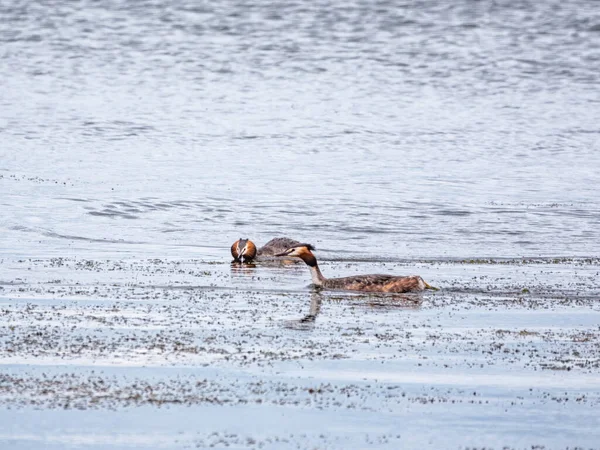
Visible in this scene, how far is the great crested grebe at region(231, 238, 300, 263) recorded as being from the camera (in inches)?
795

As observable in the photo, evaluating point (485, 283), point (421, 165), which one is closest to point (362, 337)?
point (485, 283)

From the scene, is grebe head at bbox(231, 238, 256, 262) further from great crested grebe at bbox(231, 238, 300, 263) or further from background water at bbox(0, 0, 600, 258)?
background water at bbox(0, 0, 600, 258)

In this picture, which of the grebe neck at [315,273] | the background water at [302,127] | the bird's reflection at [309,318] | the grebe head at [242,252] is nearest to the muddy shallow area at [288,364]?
the bird's reflection at [309,318]

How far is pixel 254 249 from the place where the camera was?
20422mm

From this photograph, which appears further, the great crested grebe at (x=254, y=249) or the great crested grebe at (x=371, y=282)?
the great crested grebe at (x=254, y=249)

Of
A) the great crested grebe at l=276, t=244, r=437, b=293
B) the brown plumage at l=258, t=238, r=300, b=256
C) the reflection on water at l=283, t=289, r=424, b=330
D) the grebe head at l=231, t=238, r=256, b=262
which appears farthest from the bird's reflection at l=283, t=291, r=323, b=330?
the brown plumage at l=258, t=238, r=300, b=256

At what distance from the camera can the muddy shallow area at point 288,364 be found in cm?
1026

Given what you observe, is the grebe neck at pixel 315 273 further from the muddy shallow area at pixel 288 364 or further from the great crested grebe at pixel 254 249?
the great crested grebe at pixel 254 249

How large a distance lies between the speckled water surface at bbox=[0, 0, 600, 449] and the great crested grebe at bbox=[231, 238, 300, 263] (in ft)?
1.23

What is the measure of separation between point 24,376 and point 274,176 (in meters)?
21.3

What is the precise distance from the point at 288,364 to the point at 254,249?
8289mm

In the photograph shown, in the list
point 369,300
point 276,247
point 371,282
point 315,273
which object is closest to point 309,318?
point 369,300

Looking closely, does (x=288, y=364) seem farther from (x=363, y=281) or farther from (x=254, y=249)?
(x=254, y=249)

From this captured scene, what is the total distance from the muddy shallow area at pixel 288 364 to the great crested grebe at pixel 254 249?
2472 mm
